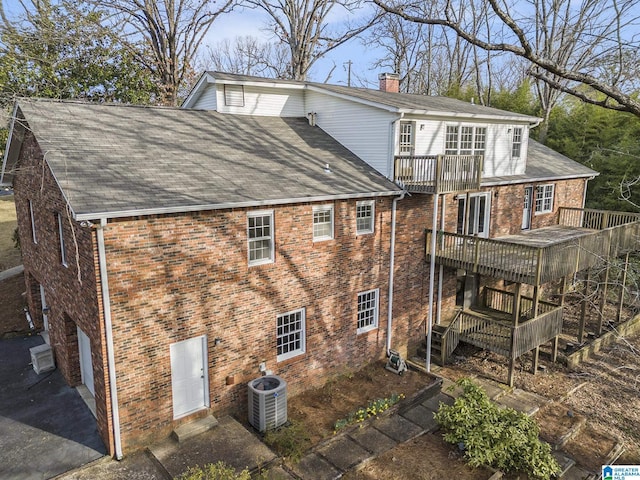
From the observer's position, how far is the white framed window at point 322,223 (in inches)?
479

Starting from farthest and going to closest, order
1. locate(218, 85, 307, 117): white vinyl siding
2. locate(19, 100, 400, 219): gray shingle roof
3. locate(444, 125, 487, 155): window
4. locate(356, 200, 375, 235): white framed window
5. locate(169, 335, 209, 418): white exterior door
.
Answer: locate(444, 125, 487, 155): window → locate(218, 85, 307, 117): white vinyl siding → locate(356, 200, 375, 235): white framed window → locate(169, 335, 209, 418): white exterior door → locate(19, 100, 400, 219): gray shingle roof

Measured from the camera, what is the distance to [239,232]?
10.4 metres

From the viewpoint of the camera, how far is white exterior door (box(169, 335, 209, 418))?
9898 millimetres

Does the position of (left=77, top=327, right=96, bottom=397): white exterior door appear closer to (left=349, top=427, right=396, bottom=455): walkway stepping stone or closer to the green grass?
(left=349, top=427, right=396, bottom=455): walkway stepping stone

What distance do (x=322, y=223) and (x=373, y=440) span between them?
18.7 feet

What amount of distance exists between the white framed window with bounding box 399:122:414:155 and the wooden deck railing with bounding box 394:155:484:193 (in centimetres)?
67

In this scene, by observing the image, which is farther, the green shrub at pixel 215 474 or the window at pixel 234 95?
the window at pixel 234 95

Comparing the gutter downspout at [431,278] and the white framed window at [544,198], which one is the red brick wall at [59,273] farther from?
the white framed window at [544,198]

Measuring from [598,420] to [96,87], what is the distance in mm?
25145

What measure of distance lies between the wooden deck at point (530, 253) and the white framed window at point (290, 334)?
5.43m

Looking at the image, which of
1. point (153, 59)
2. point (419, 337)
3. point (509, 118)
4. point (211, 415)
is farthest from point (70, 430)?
point (153, 59)

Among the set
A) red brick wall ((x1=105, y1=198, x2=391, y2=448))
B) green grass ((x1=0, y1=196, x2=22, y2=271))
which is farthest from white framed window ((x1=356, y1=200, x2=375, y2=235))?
green grass ((x1=0, y1=196, x2=22, y2=271))

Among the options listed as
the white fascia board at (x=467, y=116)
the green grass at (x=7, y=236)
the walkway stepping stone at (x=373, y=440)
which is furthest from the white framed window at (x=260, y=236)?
the green grass at (x=7, y=236)

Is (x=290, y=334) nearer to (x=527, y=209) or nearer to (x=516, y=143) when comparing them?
(x=516, y=143)
